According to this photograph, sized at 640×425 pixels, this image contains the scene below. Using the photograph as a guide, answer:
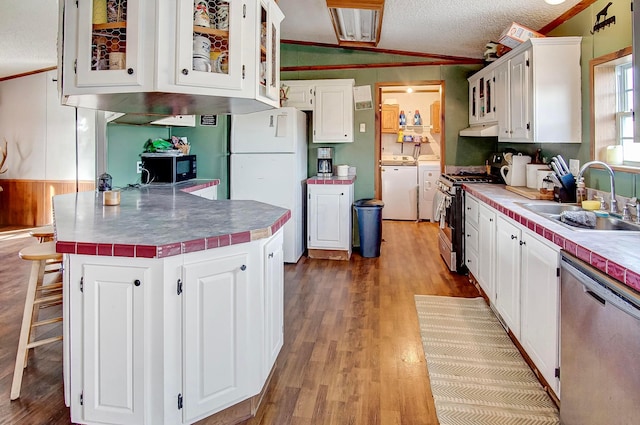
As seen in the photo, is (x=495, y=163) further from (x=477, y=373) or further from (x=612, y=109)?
(x=477, y=373)

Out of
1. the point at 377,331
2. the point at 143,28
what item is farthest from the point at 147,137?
the point at 377,331

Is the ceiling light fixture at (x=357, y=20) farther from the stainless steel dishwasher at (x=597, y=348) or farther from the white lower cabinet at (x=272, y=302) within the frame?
the stainless steel dishwasher at (x=597, y=348)

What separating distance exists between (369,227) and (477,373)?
9.41 ft

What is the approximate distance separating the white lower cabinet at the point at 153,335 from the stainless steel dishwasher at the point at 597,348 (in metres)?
1.35

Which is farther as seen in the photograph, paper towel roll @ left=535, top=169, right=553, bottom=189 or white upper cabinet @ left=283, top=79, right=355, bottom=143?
white upper cabinet @ left=283, top=79, right=355, bottom=143

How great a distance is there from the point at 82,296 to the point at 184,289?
1.30ft

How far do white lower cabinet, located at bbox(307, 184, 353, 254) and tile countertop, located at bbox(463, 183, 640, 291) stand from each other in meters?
2.48

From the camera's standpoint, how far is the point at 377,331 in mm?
3049

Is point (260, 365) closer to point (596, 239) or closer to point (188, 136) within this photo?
point (596, 239)

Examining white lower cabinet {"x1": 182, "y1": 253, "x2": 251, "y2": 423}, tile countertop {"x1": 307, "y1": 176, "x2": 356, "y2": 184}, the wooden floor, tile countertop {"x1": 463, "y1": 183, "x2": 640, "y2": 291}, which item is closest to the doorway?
tile countertop {"x1": 307, "y1": 176, "x2": 356, "y2": 184}

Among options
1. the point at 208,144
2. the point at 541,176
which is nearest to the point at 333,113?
the point at 208,144

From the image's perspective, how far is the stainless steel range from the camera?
4.31m

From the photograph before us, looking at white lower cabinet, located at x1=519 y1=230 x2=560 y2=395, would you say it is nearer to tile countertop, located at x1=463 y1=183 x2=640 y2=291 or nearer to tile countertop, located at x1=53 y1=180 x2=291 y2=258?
tile countertop, located at x1=463 y1=183 x2=640 y2=291

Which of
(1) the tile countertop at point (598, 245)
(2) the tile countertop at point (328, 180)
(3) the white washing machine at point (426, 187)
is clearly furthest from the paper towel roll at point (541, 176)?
(3) the white washing machine at point (426, 187)
